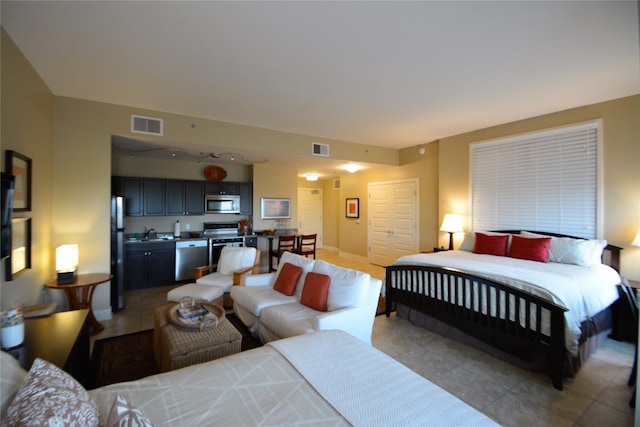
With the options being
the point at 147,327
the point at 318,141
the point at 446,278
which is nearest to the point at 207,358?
the point at 147,327

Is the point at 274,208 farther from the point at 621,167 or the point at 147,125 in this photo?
the point at 621,167

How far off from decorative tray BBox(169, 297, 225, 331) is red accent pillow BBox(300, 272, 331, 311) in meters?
0.83

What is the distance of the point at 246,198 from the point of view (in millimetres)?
6703

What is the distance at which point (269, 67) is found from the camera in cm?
291

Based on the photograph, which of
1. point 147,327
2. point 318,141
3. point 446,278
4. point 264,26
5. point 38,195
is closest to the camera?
point 264,26

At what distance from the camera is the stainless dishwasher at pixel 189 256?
548 cm

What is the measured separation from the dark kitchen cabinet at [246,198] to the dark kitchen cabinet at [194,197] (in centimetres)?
87

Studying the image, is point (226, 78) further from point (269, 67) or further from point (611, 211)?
point (611, 211)

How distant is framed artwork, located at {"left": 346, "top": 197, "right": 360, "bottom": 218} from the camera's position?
8.00m

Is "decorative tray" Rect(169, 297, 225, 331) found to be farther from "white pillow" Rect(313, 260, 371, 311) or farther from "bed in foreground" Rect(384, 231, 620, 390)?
"bed in foreground" Rect(384, 231, 620, 390)

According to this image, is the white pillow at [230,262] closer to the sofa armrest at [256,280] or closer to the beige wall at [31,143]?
the sofa armrest at [256,280]

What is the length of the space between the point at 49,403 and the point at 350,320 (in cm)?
211

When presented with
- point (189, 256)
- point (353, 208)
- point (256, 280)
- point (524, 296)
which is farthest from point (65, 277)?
point (353, 208)

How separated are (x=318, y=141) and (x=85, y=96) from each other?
3.49 metres
